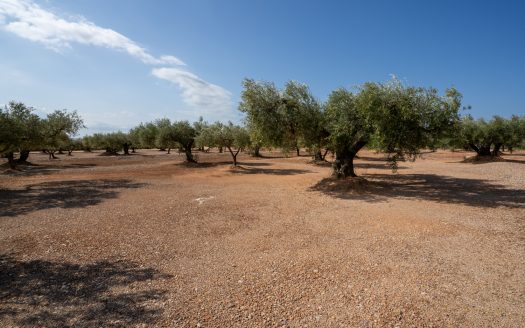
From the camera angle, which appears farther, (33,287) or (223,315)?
(33,287)

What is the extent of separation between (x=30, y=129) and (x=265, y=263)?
2710 centimetres

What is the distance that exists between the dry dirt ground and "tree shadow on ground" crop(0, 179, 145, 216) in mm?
229

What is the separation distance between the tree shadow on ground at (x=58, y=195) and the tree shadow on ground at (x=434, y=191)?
1279cm

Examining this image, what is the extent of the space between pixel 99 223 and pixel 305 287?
28.7ft

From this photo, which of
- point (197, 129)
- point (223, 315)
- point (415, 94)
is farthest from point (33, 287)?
point (197, 129)

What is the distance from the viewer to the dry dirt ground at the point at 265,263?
5.25m

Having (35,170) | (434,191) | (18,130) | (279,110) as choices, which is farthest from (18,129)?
(434,191)

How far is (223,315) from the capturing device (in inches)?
207

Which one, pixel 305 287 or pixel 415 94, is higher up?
pixel 415 94

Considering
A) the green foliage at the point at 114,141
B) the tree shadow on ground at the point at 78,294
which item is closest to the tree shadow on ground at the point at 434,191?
the tree shadow on ground at the point at 78,294

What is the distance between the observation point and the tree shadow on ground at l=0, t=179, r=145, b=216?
14.0 m

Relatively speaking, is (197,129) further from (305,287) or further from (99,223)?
(305,287)

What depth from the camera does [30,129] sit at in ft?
81.4

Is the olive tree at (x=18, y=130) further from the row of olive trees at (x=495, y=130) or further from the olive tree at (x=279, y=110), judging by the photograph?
the row of olive trees at (x=495, y=130)
